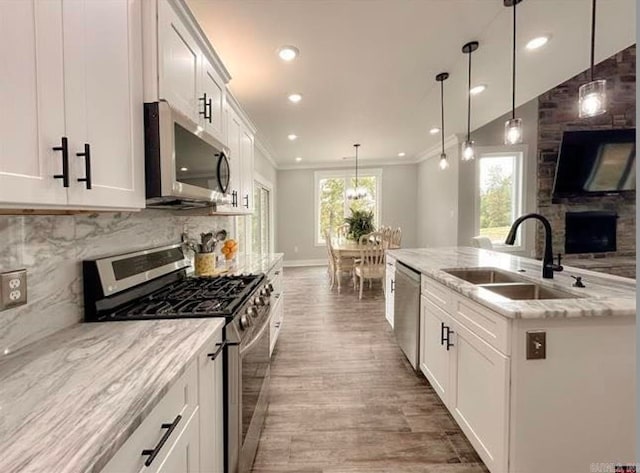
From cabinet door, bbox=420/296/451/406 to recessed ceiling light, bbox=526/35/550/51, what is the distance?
2443mm

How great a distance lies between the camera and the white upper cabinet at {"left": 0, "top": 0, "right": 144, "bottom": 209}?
0.70 m

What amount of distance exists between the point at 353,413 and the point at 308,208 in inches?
256

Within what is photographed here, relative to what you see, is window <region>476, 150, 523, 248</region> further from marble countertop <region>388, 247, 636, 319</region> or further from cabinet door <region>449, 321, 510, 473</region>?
cabinet door <region>449, 321, 510, 473</region>

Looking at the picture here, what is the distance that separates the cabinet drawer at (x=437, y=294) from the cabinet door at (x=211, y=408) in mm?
1323

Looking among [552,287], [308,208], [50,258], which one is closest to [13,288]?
[50,258]

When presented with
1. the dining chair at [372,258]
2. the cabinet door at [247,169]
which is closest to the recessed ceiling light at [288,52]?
the cabinet door at [247,169]

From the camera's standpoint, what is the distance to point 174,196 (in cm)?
131

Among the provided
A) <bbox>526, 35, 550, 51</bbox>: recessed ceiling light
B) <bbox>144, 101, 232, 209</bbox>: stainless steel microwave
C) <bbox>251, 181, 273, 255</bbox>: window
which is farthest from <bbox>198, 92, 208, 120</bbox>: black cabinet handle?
<bbox>251, 181, 273, 255</bbox>: window

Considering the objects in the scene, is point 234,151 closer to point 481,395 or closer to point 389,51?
point 389,51

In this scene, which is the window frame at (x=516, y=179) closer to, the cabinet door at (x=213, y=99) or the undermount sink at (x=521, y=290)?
the undermount sink at (x=521, y=290)

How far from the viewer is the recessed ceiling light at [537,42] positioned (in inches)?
104

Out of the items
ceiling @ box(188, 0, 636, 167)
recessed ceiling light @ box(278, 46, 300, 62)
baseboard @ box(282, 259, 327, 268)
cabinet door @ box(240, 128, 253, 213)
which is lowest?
baseboard @ box(282, 259, 327, 268)

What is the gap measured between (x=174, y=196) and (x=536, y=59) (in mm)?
3574

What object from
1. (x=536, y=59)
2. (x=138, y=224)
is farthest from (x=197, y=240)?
(x=536, y=59)
